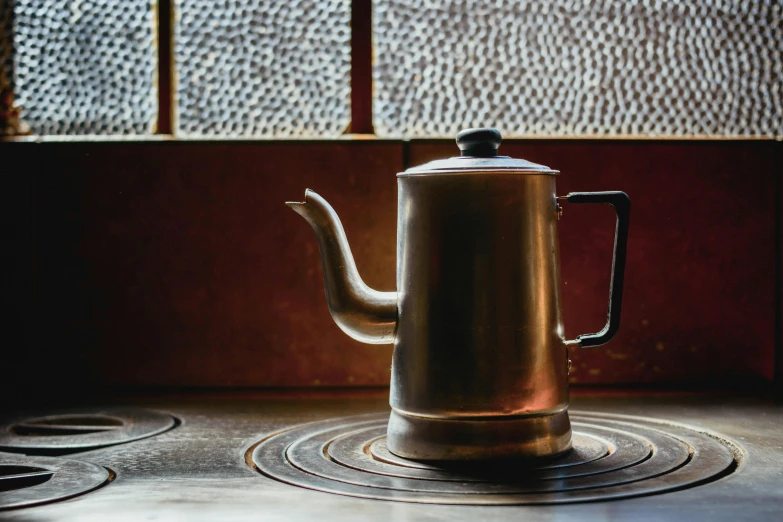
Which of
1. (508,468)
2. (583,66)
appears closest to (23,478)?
(508,468)

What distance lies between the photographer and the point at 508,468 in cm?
69

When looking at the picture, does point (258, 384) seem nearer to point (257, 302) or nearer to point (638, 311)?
point (257, 302)

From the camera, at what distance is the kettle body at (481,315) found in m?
0.69

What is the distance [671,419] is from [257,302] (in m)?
0.58

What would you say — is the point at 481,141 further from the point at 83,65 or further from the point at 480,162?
the point at 83,65

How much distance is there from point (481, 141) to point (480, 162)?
0.03 m

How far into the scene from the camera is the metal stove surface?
0.56 metres

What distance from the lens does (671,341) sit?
44.0 inches

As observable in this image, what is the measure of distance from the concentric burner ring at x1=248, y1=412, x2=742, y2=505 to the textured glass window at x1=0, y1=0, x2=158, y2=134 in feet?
1.95

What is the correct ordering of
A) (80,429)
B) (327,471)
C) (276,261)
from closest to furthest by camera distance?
(327,471) < (80,429) < (276,261)

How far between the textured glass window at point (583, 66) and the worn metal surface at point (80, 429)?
0.57m

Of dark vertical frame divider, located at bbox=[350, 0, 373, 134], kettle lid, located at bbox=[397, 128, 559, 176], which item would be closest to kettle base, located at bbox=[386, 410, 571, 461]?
kettle lid, located at bbox=[397, 128, 559, 176]

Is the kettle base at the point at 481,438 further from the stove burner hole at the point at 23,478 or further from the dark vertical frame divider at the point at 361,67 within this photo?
the dark vertical frame divider at the point at 361,67

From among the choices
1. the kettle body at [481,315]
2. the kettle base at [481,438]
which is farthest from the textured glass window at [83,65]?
the kettle base at [481,438]
